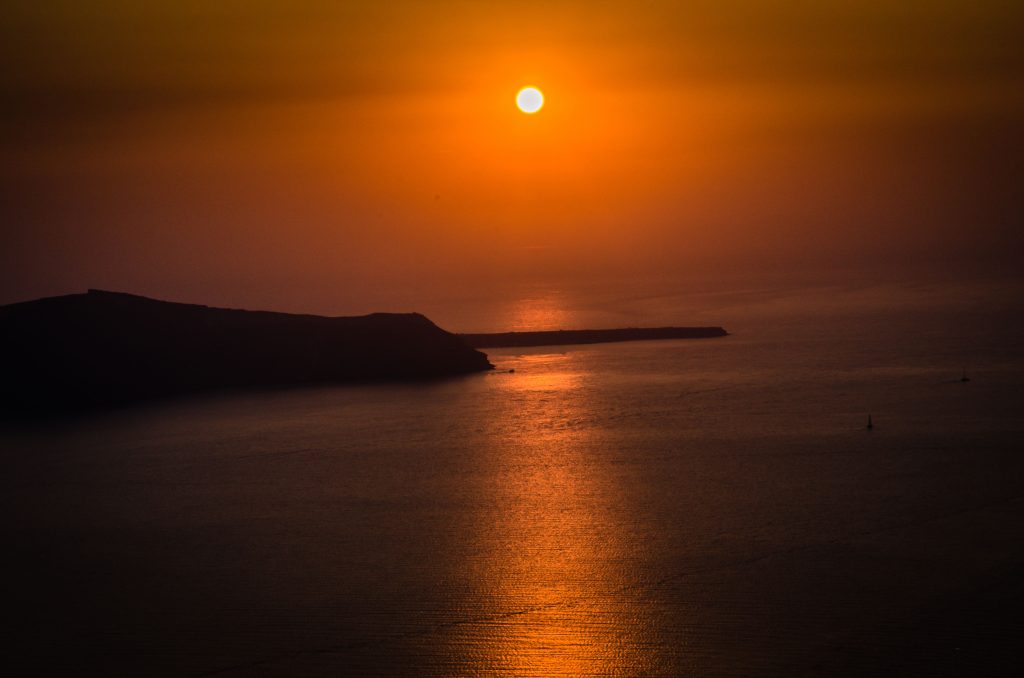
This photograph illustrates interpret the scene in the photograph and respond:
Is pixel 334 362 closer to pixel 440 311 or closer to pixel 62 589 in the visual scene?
pixel 62 589

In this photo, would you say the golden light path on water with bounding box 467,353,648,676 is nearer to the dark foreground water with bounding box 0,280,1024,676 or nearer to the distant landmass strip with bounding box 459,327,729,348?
the dark foreground water with bounding box 0,280,1024,676

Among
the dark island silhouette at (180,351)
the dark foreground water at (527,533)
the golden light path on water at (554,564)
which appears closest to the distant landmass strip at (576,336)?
the dark island silhouette at (180,351)

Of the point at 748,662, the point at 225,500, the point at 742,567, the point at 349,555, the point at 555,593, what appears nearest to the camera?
the point at 748,662

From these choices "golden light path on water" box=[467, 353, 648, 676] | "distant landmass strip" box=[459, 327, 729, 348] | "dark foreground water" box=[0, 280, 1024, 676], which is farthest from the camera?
"distant landmass strip" box=[459, 327, 729, 348]

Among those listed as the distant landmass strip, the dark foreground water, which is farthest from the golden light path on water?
the distant landmass strip

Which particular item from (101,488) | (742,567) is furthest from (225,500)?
(742,567)

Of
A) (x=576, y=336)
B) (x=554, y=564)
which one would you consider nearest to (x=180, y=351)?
(x=576, y=336)
